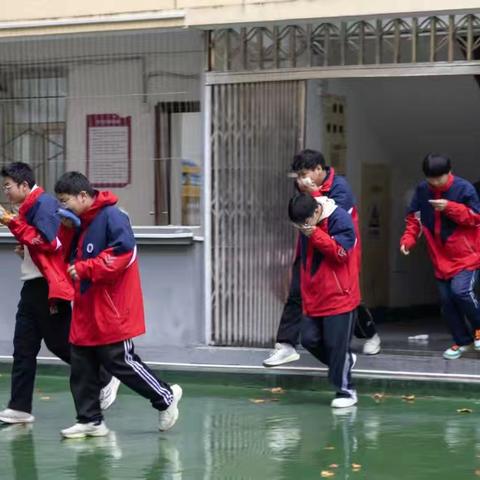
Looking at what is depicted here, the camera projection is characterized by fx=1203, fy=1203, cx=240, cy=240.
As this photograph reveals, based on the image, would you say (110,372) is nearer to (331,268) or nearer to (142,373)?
(142,373)

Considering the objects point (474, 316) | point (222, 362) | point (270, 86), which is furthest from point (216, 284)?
point (474, 316)

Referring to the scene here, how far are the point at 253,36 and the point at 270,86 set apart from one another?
0.49 m

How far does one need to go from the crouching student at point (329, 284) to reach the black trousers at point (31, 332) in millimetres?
1771

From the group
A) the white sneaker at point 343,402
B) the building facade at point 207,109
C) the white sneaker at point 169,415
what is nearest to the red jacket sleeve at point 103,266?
the white sneaker at point 169,415

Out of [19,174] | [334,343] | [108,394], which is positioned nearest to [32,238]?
[19,174]

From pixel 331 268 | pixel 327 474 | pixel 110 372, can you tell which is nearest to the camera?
pixel 327 474

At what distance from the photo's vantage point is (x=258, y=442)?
791 cm

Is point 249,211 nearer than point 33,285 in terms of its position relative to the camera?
No

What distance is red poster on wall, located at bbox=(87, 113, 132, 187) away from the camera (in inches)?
457

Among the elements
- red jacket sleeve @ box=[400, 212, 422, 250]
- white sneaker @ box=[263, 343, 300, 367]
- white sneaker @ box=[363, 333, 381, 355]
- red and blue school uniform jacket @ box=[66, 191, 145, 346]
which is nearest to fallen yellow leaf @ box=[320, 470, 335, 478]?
red and blue school uniform jacket @ box=[66, 191, 145, 346]

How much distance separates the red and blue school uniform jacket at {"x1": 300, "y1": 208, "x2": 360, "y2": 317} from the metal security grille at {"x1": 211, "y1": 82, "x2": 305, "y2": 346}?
6.26 ft

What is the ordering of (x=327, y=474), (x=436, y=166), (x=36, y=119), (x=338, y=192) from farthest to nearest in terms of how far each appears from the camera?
1. (x=36, y=119)
2. (x=436, y=166)
3. (x=338, y=192)
4. (x=327, y=474)

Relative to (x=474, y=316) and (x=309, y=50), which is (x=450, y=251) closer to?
(x=474, y=316)

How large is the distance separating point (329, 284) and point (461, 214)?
1415 millimetres
